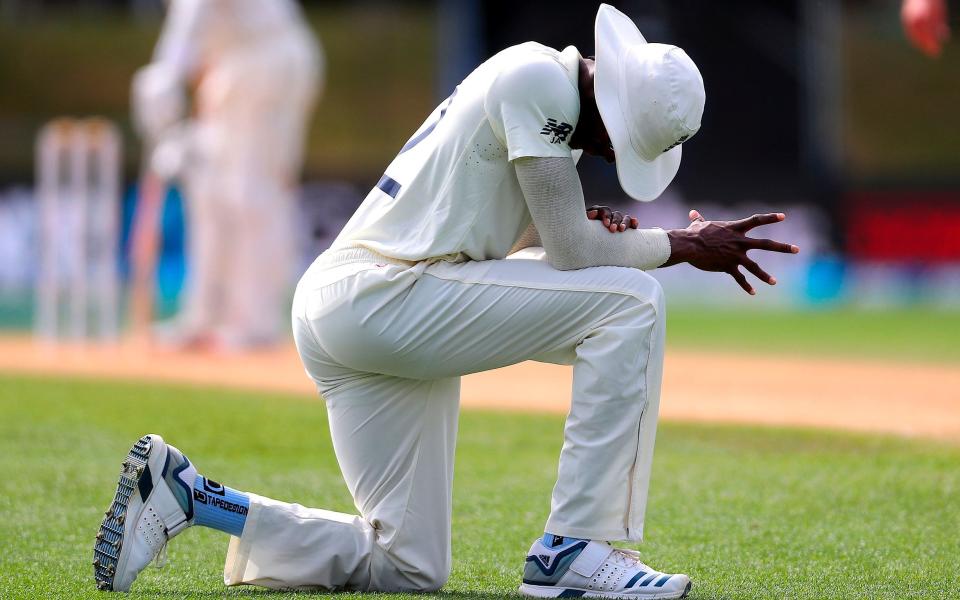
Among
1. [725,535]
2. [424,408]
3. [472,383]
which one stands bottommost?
[472,383]

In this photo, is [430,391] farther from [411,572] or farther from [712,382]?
[712,382]

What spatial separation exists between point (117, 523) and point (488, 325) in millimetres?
1091

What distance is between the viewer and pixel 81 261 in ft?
39.9

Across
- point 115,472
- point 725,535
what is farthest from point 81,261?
point 725,535

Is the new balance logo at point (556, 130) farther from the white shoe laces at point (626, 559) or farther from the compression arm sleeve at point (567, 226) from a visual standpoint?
the white shoe laces at point (626, 559)

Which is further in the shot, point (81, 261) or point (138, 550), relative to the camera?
point (81, 261)

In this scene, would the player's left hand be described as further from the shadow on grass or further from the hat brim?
the shadow on grass

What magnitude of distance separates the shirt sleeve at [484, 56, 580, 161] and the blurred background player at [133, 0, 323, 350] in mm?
7973

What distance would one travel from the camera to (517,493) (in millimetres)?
5660

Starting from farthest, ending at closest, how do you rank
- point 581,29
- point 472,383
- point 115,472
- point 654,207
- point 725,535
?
point 581,29 < point 654,207 < point 472,383 < point 115,472 < point 725,535

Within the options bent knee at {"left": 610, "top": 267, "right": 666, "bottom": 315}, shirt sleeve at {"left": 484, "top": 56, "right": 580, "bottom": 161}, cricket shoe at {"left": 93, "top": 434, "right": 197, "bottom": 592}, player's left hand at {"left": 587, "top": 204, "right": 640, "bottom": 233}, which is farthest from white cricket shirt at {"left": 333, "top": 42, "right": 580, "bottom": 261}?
cricket shoe at {"left": 93, "top": 434, "right": 197, "bottom": 592}

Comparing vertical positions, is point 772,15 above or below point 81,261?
above

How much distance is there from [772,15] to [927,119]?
7685 mm

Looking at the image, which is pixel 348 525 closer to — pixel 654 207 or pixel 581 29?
pixel 654 207
